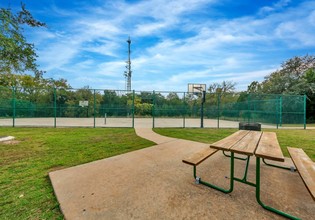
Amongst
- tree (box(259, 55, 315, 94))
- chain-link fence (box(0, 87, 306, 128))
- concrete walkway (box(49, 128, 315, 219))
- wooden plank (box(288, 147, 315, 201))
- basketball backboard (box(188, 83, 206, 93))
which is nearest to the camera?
wooden plank (box(288, 147, 315, 201))

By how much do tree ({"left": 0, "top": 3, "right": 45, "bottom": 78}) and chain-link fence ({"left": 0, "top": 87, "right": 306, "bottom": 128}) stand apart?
15.9 ft

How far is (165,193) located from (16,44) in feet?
20.8

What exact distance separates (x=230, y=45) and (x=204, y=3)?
5214 millimetres

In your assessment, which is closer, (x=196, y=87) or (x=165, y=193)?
(x=165, y=193)

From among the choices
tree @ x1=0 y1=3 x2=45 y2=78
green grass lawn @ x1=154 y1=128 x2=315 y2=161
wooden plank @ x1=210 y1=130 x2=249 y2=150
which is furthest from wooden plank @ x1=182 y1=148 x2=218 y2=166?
tree @ x1=0 y1=3 x2=45 y2=78

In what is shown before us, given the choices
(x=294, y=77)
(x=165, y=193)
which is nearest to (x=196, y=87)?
(x=165, y=193)

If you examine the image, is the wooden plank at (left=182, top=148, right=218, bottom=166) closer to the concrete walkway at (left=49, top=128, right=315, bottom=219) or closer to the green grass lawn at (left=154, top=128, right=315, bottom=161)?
the concrete walkway at (left=49, top=128, right=315, bottom=219)

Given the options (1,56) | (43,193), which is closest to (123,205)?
(43,193)

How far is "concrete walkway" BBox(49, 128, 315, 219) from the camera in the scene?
1679mm

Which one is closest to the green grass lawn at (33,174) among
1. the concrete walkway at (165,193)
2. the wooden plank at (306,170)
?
the concrete walkway at (165,193)

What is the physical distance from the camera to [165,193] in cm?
207

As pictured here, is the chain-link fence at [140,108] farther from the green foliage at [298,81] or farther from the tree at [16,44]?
the tree at [16,44]

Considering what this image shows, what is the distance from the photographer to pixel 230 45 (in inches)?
430

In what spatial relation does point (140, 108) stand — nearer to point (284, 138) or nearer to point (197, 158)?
point (284, 138)
